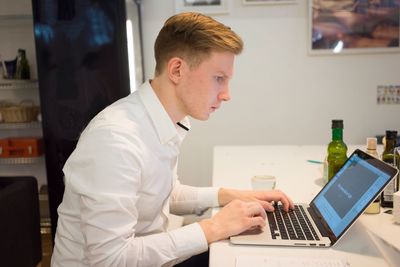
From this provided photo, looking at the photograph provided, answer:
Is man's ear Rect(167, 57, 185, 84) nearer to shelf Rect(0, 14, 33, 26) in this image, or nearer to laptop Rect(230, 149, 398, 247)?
laptop Rect(230, 149, 398, 247)

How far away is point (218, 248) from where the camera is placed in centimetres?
95

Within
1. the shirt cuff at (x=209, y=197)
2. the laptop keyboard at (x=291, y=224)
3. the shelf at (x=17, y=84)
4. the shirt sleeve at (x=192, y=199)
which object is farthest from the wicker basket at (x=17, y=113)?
the laptop keyboard at (x=291, y=224)

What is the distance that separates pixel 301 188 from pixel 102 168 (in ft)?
2.73

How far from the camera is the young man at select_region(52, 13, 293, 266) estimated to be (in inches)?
34.9

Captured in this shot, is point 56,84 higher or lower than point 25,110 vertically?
higher

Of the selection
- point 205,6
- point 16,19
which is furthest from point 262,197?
point 16,19

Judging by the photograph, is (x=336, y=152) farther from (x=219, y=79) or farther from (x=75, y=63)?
(x=75, y=63)

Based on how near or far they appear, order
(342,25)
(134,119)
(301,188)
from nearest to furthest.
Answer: (134,119) → (301,188) → (342,25)

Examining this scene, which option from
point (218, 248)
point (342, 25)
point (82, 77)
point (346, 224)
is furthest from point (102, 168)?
point (342, 25)

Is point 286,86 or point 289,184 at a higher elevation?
point 286,86

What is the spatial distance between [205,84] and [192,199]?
0.46 metres

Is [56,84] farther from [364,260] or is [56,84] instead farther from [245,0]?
[364,260]

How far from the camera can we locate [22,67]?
2.84 metres

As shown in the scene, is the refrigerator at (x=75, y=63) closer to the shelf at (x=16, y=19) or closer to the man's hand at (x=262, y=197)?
the shelf at (x=16, y=19)
